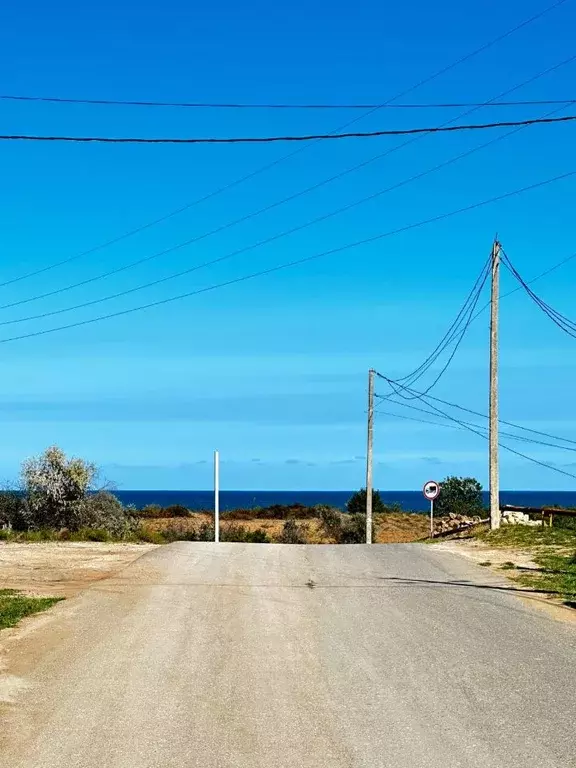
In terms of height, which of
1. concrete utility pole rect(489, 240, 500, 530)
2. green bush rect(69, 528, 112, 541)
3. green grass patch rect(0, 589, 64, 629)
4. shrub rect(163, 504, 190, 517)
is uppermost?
concrete utility pole rect(489, 240, 500, 530)

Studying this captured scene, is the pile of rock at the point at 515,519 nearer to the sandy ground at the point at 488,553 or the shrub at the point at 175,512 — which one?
the sandy ground at the point at 488,553

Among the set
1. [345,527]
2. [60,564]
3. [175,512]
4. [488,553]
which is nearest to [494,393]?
[488,553]

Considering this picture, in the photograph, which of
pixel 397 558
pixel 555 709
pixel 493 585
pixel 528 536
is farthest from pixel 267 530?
pixel 555 709

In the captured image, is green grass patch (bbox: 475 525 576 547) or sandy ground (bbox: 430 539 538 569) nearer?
sandy ground (bbox: 430 539 538 569)

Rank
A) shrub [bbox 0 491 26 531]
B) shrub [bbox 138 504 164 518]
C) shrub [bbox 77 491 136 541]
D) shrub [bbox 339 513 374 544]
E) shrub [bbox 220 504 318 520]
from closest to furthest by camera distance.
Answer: shrub [bbox 77 491 136 541]
shrub [bbox 0 491 26 531]
shrub [bbox 339 513 374 544]
shrub [bbox 138 504 164 518]
shrub [bbox 220 504 318 520]

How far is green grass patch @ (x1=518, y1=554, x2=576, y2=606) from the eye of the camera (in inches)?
627

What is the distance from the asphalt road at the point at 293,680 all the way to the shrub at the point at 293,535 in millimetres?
24947

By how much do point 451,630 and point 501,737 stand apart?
16.0 ft

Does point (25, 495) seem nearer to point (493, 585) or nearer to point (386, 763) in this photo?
point (493, 585)

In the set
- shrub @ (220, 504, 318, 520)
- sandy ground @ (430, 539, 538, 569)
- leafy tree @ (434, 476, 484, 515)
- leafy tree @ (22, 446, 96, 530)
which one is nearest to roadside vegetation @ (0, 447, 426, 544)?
leafy tree @ (22, 446, 96, 530)

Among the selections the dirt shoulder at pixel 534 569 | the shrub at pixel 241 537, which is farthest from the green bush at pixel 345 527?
the dirt shoulder at pixel 534 569

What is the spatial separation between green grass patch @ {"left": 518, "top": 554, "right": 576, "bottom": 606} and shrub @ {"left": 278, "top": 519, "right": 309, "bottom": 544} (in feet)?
67.3

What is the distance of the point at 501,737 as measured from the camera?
7.32 m

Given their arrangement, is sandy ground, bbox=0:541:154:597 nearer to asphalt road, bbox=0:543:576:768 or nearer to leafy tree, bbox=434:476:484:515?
asphalt road, bbox=0:543:576:768
